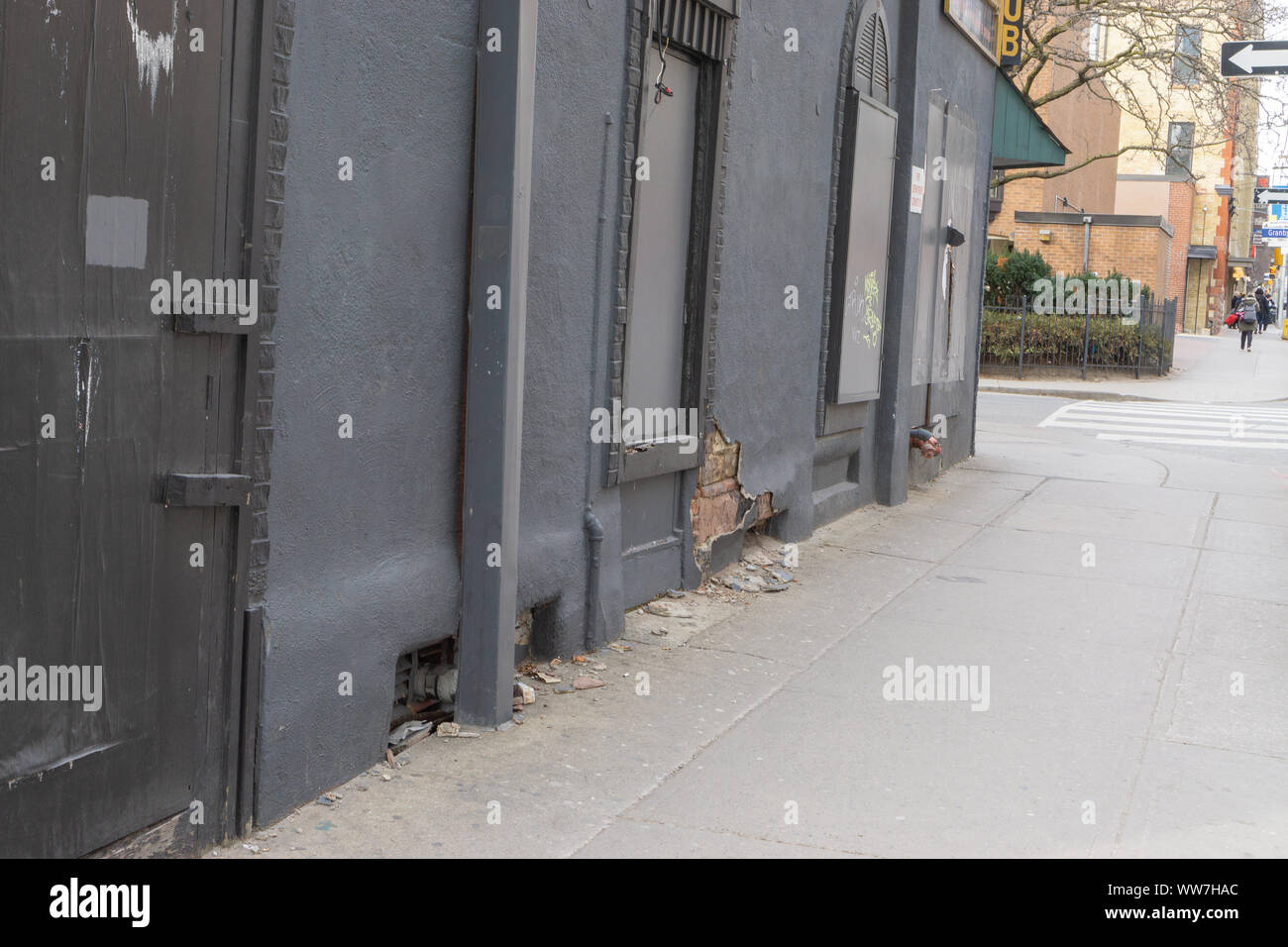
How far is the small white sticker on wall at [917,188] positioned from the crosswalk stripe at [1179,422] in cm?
782

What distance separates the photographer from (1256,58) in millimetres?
9570

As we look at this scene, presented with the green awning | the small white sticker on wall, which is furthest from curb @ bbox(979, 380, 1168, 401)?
the small white sticker on wall

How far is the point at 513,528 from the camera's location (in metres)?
5.15

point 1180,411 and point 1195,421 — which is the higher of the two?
point 1180,411

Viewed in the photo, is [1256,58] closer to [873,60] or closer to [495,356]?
[873,60]

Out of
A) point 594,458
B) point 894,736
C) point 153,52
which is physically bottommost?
point 894,736

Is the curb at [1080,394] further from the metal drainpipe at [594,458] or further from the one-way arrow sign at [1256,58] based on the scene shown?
the metal drainpipe at [594,458]

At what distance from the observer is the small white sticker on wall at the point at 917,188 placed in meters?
10.9

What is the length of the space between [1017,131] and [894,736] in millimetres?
10466

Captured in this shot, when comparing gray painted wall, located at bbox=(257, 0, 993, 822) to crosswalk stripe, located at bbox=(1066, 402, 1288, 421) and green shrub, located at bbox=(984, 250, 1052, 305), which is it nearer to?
crosswalk stripe, located at bbox=(1066, 402, 1288, 421)

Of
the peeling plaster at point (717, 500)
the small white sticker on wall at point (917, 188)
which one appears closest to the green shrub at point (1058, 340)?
the small white sticker on wall at point (917, 188)

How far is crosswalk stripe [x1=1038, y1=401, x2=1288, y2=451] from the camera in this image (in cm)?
1802

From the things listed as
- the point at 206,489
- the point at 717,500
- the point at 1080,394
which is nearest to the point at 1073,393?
the point at 1080,394
